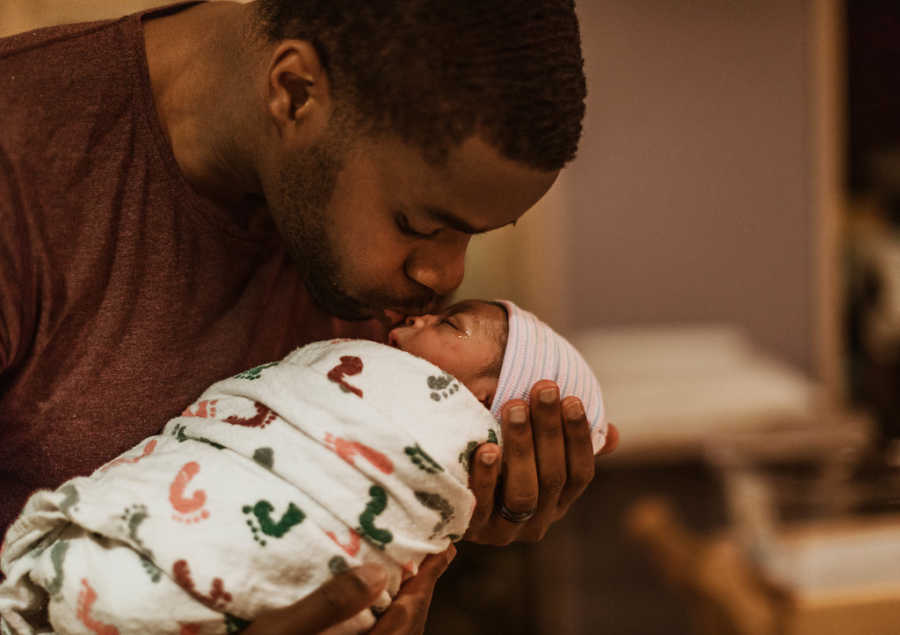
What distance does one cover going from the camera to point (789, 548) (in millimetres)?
1800

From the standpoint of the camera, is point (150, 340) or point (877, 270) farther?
point (877, 270)

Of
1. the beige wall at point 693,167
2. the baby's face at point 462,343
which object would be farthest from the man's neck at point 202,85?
the beige wall at point 693,167

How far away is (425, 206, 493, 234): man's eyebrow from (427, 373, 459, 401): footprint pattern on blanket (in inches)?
6.0

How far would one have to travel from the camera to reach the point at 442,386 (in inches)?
34.4

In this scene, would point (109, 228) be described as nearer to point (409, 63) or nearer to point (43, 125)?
point (43, 125)

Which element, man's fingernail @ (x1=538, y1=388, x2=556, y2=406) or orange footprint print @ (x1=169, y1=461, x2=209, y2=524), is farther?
man's fingernail @ (x1=538, y1=388, x2=556, y2=406)

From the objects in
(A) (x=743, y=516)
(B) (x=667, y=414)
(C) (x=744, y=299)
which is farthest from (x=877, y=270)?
(A) (x=743, y=516)

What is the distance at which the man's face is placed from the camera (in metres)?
0.84

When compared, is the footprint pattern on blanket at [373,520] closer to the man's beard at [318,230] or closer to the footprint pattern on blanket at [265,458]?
the footprint pattern on blanket at [265,458]

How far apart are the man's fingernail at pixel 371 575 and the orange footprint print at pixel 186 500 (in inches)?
5.8

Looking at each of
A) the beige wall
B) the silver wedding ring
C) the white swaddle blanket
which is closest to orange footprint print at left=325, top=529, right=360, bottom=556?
the white swaddle blanket

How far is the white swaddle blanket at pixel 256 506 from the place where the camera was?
765 mm

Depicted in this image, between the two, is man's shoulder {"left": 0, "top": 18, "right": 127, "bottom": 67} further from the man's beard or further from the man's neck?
the man's beard

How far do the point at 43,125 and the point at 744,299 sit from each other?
236 cm
